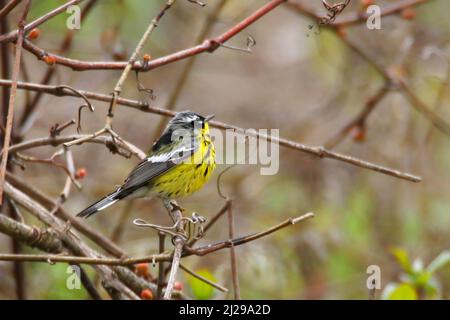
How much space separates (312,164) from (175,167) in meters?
2.41

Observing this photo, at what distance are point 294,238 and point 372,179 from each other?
0.91m

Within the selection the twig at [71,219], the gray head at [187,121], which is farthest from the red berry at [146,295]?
the gray head at [187,121]

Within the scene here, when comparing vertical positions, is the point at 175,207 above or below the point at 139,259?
above

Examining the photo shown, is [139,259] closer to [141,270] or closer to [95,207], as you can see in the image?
[141,270]

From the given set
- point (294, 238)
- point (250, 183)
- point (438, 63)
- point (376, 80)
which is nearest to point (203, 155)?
point (294, 238)

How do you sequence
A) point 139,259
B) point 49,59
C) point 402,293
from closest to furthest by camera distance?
point 139,259, point 49,59, point 402,293

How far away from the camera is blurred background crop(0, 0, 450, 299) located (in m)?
4.88

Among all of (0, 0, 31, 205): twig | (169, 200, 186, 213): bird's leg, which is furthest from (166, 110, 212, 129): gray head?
(0, 0, 31, 205): twig

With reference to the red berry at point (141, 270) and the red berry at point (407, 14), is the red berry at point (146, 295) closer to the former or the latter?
the red berry at point (141, 270)

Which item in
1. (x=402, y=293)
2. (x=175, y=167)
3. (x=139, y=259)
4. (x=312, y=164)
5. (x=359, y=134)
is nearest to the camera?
(x=139, y=259)

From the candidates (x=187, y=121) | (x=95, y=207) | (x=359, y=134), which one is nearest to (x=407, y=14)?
(x=359, y=134)

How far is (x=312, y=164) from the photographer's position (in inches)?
227

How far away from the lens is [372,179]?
5578mm
